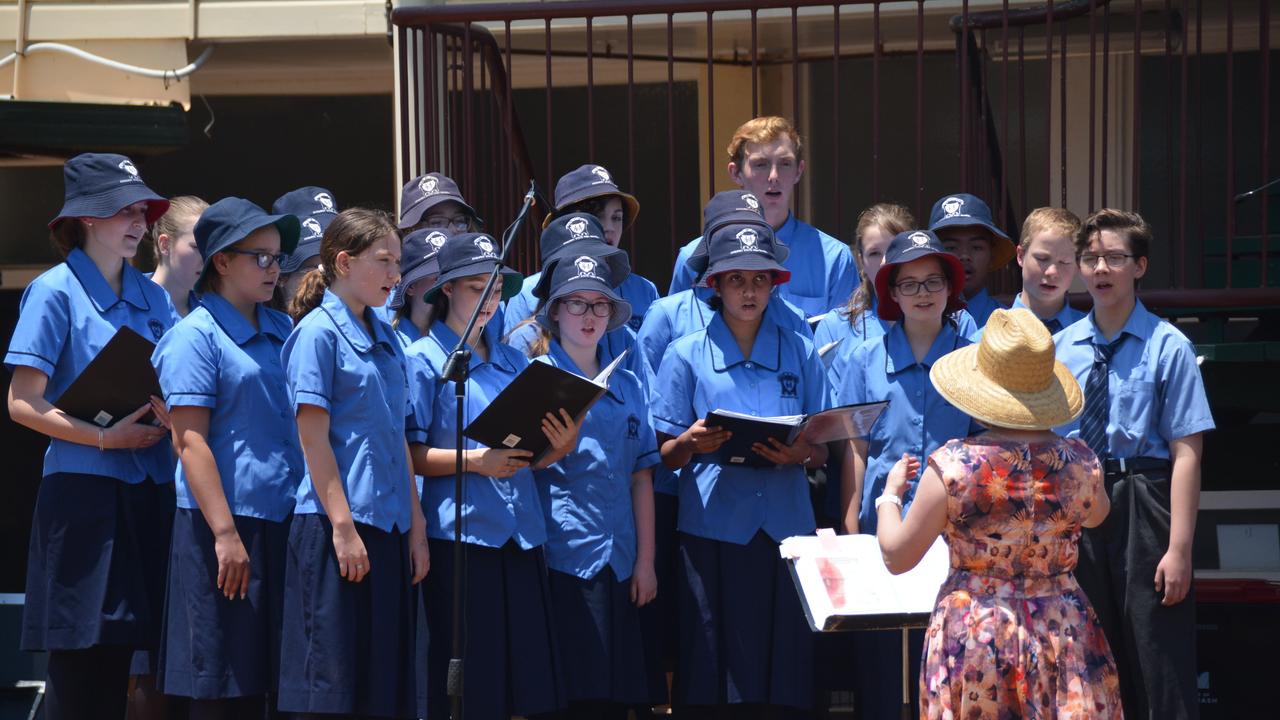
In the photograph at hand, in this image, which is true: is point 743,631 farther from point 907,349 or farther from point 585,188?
point 585,188

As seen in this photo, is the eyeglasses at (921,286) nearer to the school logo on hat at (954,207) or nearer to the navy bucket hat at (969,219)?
the navy bucket hat at (969,219)

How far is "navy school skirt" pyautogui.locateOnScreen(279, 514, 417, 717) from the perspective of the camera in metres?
4.47

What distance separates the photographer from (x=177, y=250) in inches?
218

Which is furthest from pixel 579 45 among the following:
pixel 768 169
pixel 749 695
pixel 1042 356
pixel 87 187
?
pixel 1042 356

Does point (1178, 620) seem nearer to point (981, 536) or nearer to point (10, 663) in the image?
point (981, 536)

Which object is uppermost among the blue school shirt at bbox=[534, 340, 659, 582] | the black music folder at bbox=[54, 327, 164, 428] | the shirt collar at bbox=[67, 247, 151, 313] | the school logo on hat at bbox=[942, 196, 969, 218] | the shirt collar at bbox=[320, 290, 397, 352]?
the school logo on hat at bbox=[942, 196, 969, 218]

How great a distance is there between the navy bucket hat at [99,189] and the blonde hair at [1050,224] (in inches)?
112

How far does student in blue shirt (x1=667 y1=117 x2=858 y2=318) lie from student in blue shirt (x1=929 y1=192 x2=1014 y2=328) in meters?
0.42

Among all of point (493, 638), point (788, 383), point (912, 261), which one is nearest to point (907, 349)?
point (912, 261)

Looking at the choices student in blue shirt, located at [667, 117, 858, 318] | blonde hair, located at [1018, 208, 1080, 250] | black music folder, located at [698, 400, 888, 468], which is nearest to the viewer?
black music folder, located at [698, 400, 888, 468]

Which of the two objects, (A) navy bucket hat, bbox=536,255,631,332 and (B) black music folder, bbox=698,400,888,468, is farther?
(A) navy bucket hat, bbox=536,255,631,332

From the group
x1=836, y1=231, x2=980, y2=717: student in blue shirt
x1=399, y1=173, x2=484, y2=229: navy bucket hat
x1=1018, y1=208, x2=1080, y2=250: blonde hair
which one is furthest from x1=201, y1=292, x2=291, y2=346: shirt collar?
x1=1018, y1=208, x2=1080, y2=250: blonde hair

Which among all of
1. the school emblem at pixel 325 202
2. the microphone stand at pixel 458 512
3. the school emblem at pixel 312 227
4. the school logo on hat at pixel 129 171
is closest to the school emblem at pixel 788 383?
the microphone stand at pixel 458 512

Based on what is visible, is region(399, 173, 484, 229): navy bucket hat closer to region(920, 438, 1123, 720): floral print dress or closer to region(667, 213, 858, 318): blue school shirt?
region(667, 213, 858, 318): blue school shirt
